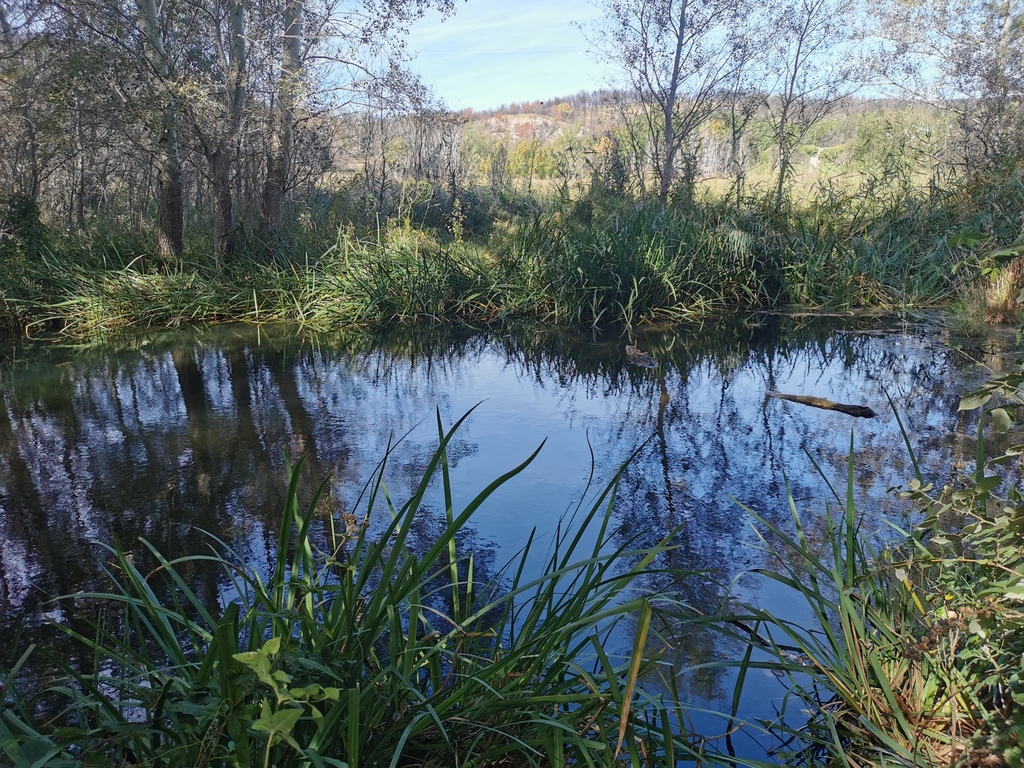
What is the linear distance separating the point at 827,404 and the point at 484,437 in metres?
2.16

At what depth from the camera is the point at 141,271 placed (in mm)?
8969

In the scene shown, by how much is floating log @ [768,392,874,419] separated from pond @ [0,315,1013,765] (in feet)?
0.31

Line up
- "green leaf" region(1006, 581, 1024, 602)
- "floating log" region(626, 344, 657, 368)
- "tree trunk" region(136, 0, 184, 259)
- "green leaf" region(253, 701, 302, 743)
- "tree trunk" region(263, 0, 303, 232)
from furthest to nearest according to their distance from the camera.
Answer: "tree trunk" region(263, 0, 303, 232) < "tree trunk" region(136, 0, 184, 259) < "floating log" region(626, 344, 657, 368) < "green leaf" region(1006, 581, 1024, 602) < "green leaf" region(253, 701, 302, 743)

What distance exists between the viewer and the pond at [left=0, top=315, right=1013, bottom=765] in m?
2.97

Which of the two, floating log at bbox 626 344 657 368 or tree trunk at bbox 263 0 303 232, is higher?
tree trunk at bbox 263 0 303 232

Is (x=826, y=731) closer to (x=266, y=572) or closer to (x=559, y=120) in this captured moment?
(x=266, y=572)

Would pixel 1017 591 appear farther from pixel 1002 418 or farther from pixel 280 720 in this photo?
pixel 280 720

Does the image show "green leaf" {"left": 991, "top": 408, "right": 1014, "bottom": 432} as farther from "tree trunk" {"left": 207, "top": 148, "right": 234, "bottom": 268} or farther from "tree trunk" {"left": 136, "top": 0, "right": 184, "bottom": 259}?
"tree trunk" {"left": 136, "top": 0, "right": 184, "bottom": 259}

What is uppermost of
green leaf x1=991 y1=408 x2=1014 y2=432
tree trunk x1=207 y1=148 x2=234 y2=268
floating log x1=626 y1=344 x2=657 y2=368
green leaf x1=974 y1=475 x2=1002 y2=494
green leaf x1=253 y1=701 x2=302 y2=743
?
tree trunk x1=207 y1=148 x2=234 y2=268

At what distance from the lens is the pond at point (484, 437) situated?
2967 mm

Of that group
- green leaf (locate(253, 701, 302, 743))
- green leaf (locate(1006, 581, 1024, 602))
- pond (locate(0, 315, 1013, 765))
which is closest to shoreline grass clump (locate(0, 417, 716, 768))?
green leaf (locate(253, 701, 302, 743))

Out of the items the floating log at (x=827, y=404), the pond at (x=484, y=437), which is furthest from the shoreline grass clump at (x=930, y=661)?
the floating log at (x=827, y=404)

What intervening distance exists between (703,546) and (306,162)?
9.04m

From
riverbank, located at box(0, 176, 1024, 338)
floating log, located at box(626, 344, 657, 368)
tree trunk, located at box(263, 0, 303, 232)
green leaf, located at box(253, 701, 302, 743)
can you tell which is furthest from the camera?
tree trunk, located at box(263, 0, 303, 232)
